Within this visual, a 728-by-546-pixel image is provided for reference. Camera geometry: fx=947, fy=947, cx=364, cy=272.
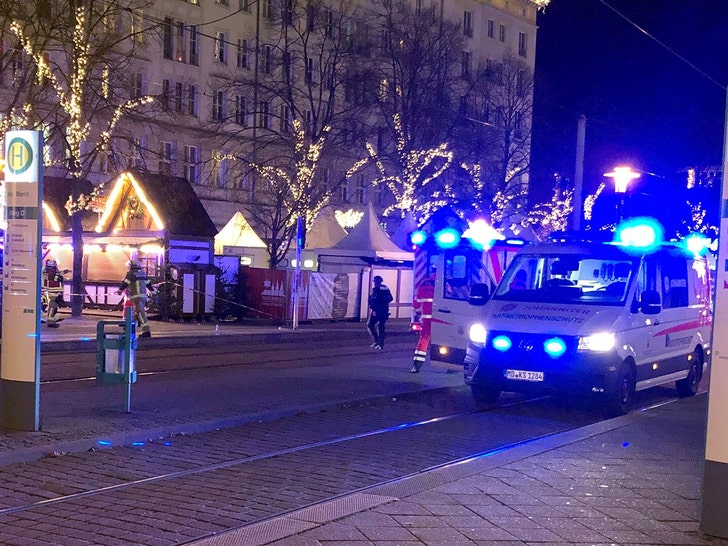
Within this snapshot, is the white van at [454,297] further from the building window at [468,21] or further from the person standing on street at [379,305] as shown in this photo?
the building window at [468,21]

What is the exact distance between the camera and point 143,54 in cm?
4431

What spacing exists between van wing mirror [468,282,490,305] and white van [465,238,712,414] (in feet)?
0.33

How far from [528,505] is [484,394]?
6.29 metres

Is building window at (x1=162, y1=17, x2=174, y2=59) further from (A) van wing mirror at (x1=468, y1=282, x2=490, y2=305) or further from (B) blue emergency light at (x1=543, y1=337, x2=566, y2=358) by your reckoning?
(B) blue emergency light at (x1=543, y1=337, x2=566, y2=358)

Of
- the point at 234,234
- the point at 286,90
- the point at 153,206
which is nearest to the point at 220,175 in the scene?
the point at 234,234

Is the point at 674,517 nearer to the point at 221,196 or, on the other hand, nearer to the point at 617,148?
the point at 221,196

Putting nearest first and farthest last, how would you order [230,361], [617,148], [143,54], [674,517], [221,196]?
[674,517]
[230,361]
[143,54]
[221,196]
[617,148]

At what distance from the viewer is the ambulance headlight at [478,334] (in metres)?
12.8

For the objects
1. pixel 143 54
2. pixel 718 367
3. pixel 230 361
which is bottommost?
pixel 230 361

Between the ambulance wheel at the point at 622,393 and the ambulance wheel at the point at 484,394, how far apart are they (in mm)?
1605

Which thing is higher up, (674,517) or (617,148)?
(617,148)

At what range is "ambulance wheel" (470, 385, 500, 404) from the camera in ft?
43.7

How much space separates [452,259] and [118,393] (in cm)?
626

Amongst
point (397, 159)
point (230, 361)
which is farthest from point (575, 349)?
point (397, 159)
